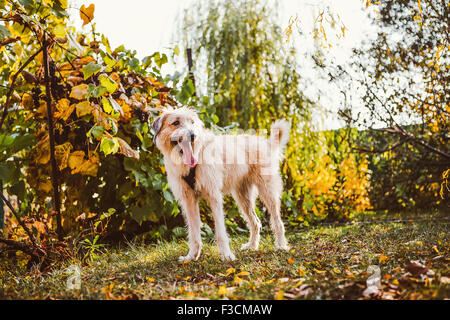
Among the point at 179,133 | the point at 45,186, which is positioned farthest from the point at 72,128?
the point at 179,133

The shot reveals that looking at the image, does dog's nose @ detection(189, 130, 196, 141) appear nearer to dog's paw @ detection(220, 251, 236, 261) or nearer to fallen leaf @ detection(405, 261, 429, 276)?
dog's paw @ detection(220, 251, 236, 261)

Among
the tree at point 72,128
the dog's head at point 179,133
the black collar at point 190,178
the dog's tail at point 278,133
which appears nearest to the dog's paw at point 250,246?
the tree at point 72,128

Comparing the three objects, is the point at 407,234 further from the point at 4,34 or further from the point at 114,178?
the point at 4,34

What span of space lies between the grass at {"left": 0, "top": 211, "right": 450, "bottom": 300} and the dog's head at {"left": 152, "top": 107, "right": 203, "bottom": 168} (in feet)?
3.06

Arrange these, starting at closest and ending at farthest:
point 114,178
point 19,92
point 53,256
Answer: point 53,256
point 19,92
point 114,178

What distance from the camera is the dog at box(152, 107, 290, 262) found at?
3.41m

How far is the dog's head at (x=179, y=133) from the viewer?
3.30 metres

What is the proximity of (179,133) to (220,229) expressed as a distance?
0.92m

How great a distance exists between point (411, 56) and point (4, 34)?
4.06 metres

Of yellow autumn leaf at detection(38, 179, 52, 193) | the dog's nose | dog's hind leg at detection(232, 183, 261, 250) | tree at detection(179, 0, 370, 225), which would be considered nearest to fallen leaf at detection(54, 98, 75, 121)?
yellow autumn leaf at detection(38, 179, 52, 193)

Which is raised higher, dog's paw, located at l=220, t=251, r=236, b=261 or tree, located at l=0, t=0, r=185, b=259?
tree, located at l=0, t=0, r=185, b=259

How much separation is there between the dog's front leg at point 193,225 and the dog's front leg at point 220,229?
18cm
